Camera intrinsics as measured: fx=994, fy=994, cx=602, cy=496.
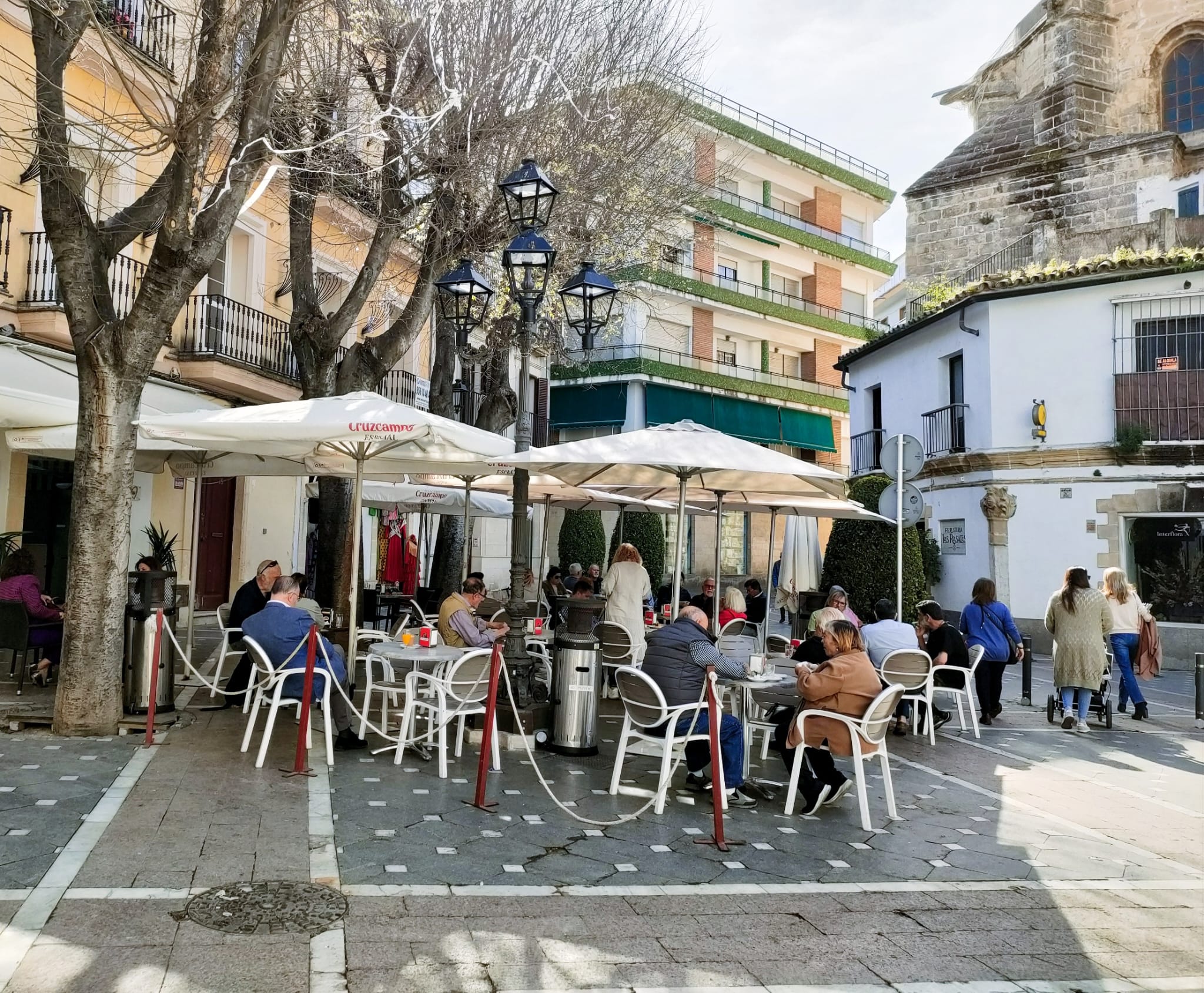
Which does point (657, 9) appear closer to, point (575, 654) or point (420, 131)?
point (420, 131)

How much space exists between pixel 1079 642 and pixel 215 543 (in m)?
14.1

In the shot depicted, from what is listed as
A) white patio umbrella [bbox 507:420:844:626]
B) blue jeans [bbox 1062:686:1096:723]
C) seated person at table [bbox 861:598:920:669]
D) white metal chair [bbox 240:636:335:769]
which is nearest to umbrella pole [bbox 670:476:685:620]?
white patio umbrella [bbox 507:420:844:626]

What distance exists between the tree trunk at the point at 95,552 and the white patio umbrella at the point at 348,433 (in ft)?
1.00

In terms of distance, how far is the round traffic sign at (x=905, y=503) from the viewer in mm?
10352

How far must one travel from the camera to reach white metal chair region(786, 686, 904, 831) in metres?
6.14

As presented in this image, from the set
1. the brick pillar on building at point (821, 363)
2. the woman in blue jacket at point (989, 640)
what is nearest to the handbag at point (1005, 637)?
the woman in blue jacket at point (989, 640)

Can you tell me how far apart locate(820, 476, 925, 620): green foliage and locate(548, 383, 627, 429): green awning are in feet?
56.8

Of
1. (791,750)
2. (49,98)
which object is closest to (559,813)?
(791,750)

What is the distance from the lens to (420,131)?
12266 millimetres

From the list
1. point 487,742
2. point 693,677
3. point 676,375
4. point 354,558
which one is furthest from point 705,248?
point 487,742

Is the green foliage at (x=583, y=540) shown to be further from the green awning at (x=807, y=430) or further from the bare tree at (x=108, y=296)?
the bare tree at (x=108, y=296)

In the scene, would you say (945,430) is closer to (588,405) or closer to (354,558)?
(354,558)

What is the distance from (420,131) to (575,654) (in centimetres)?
760

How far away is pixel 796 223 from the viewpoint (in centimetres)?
3956
